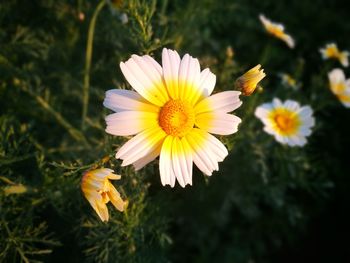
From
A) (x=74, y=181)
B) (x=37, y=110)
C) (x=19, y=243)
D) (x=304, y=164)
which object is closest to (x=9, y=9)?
(x=37, y=110)

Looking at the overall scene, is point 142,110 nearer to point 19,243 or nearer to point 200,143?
point 200,143

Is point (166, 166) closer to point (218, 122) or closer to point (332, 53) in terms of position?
point (218, 122)

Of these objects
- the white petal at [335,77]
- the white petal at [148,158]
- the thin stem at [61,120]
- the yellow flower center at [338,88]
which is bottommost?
the white petal at [148,158]

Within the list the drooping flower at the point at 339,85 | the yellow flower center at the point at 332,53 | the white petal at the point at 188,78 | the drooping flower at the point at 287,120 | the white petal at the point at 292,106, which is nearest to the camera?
the white petal at the point at 188,78

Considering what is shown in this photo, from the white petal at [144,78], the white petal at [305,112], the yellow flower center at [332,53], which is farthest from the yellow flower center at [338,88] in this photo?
the white petal at [144,78]

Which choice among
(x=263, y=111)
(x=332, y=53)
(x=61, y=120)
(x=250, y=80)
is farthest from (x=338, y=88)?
(x=61, y=120)

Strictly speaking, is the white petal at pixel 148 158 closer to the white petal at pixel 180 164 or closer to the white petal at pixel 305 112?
the white petal at pixel 180 164

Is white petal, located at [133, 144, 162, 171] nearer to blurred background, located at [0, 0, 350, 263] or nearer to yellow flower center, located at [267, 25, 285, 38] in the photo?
blurred background, located at [0, 0, 350, 263]
